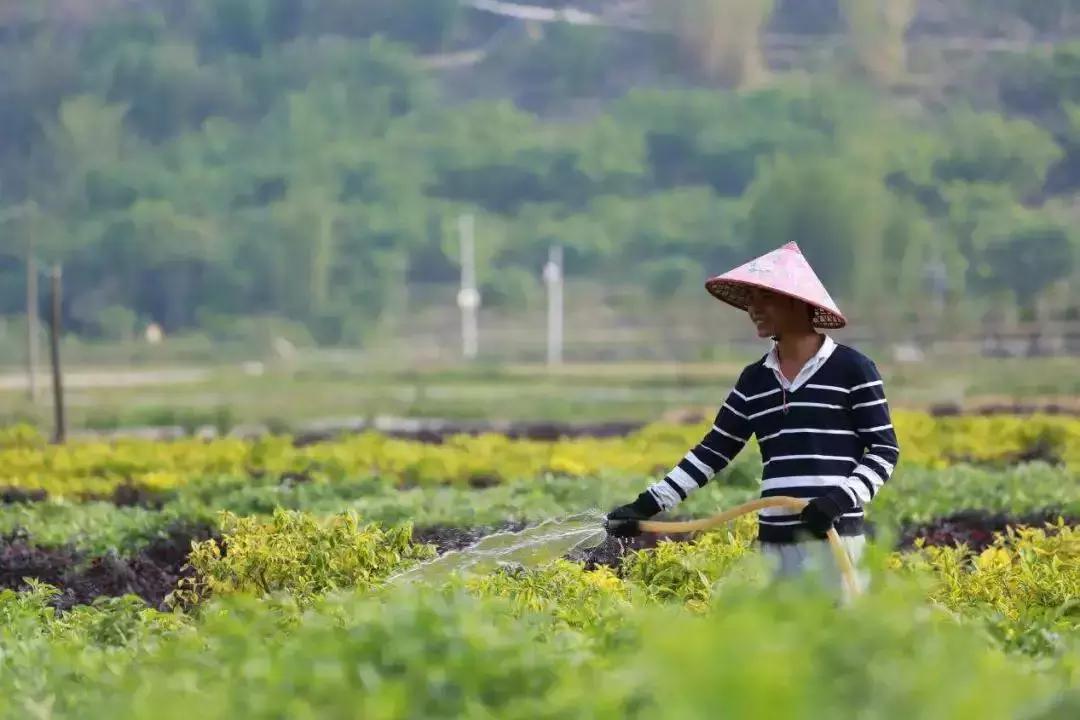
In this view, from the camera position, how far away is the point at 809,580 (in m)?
3.45

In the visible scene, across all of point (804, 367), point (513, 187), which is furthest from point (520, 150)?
point (804, 367)

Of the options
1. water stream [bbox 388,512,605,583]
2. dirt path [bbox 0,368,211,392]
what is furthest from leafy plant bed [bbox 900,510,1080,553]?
dirt path [bbox 0,368,211,392]

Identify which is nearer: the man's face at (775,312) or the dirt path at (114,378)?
the man's face at (775,312)

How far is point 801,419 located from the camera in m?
5.31

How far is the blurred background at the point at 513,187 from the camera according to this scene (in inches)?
2507

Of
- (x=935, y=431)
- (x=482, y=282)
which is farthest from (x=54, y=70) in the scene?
(x=935, y=431)

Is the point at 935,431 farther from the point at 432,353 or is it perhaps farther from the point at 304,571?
the point at 432,353

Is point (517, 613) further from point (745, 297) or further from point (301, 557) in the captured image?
point (301, 557)

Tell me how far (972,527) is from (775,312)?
5132 millimetres

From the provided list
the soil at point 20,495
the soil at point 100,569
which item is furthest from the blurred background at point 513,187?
the soil at point 100,569

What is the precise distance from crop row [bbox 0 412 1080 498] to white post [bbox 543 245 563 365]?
4352 cm

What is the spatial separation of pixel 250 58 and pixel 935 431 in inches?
3466

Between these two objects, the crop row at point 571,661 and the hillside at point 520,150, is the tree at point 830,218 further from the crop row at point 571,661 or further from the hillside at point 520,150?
the crop row at point 571,661

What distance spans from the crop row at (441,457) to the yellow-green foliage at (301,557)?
6.24m
